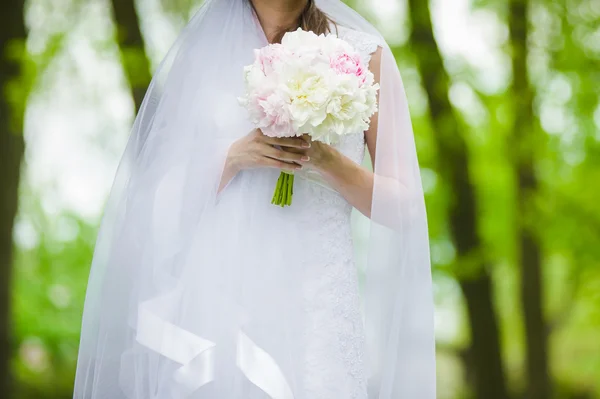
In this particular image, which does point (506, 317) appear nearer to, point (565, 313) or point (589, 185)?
point (565, 313)

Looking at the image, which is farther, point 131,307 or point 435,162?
point 435,162

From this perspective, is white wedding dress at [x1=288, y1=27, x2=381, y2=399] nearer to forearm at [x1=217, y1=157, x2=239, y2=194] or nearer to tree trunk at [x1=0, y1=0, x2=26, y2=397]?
forearm at [x1=217, y1=157, x2=239, y2=194]

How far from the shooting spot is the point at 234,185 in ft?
7.47

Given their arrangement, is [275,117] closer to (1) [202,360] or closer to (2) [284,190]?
(2) [284,190]

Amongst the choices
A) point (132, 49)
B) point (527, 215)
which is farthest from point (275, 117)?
point (527, 215)

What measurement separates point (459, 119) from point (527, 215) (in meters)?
1.23

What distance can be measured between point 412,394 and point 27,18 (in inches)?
272

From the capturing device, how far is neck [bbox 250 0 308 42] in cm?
240

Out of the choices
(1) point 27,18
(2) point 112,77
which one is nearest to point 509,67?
(2) point 112,77

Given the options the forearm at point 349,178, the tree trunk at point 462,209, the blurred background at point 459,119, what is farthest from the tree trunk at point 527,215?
the forearm at point 349,178

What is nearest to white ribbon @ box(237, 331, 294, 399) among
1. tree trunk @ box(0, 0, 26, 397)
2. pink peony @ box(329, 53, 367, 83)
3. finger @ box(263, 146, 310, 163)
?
finger @ box(263, 146, 310, 163)

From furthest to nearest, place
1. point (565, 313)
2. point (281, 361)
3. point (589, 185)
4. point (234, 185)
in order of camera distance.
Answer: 1. point (565, 313)
2. point (589, 185)
3. point (234, 185)
4. point (281, 361)

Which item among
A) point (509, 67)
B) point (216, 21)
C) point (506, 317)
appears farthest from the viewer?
point (506, 317)

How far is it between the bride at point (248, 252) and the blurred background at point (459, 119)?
11.2 ft
